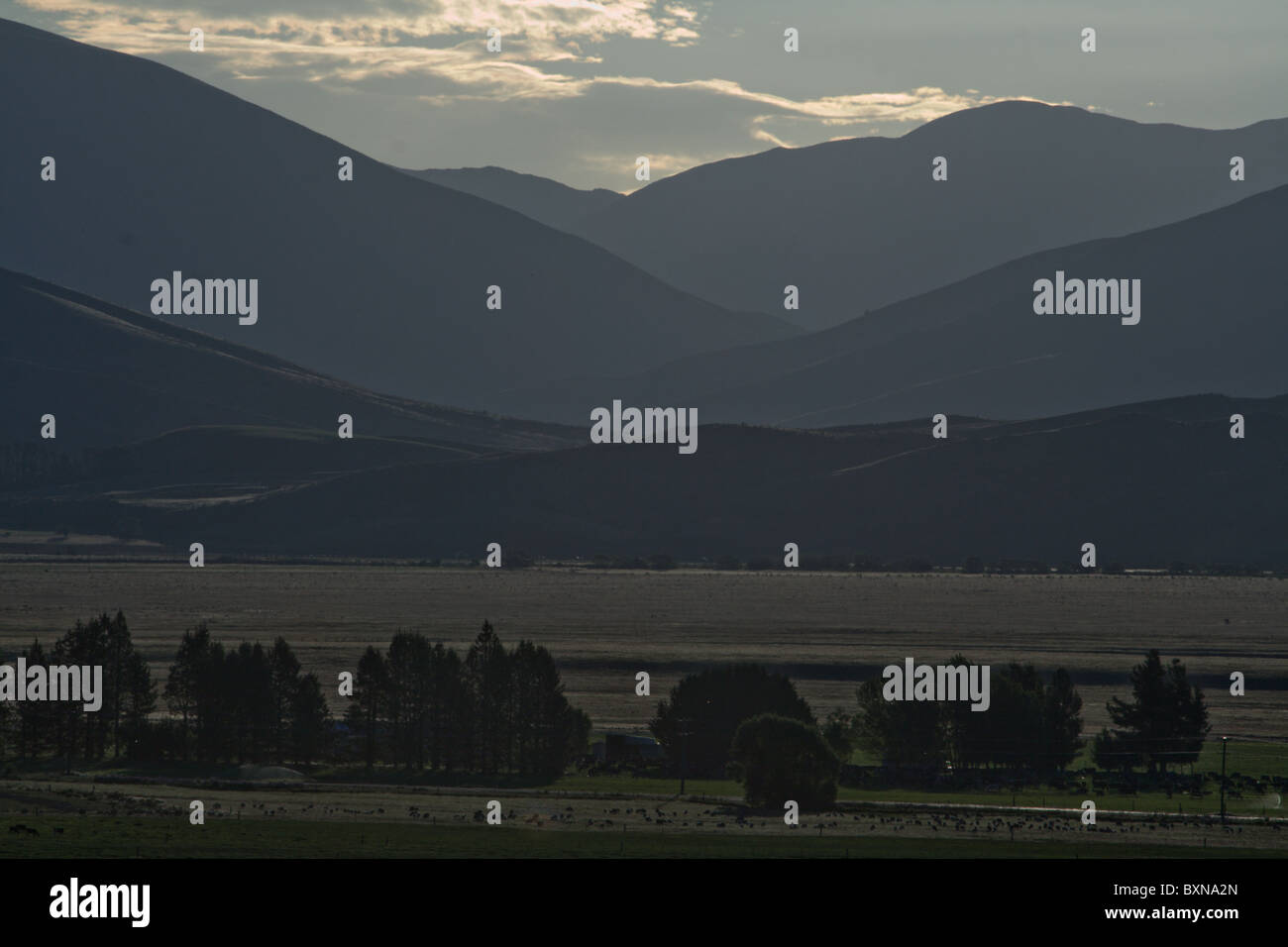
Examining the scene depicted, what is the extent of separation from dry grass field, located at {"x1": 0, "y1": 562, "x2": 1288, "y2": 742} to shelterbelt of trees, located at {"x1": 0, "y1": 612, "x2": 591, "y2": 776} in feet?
41.4

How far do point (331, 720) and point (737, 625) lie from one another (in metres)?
73.7

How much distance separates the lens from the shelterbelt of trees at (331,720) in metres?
80.4

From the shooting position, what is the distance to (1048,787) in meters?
73.6

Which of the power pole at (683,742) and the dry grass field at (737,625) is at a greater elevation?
the dry grass field at (737,625)

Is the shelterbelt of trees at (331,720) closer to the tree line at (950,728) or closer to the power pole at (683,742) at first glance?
the power pole at (683,742)

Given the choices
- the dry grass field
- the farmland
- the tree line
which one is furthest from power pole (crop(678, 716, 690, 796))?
the dry grass field

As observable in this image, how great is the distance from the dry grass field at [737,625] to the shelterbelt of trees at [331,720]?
12.6m

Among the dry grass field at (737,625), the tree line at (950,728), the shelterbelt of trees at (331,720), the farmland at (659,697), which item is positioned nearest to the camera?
the farmland at (659,697)

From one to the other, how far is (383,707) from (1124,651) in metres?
74.7

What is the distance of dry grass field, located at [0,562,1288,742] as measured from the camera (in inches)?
4572

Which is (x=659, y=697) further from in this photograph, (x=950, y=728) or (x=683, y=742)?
(x=950, y=728)

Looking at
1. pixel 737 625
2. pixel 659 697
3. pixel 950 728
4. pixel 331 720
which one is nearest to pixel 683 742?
pixel 950 728

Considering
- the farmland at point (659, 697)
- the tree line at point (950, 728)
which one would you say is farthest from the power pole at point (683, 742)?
the farmland at point (659, 697)
